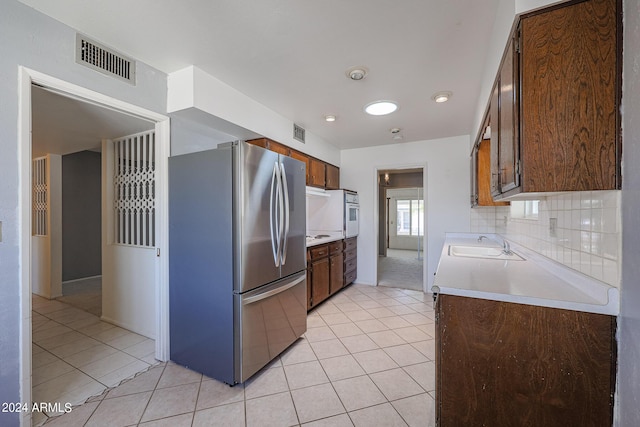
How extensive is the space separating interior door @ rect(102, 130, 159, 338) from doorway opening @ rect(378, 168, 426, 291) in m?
3.43

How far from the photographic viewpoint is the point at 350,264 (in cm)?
432

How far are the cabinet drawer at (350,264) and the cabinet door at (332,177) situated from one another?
48.0 inches

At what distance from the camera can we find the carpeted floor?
179 inches

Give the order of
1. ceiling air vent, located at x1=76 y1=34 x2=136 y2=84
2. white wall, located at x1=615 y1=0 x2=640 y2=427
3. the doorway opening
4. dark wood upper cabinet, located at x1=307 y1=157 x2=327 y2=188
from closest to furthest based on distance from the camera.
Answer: white wall, located at x1=615 y1=0 x2=640 y2=427 < ceiling air vent, located at x1=76 y1=34 x2=136 y2=84 < dark wood upper cabinet, located at x1=307 y1=157 x2=327 y2=188 < the doorway opening

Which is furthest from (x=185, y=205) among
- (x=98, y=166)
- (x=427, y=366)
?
(x=98, y=166)

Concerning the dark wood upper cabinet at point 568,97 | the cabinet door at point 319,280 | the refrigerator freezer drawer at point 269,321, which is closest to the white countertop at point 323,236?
the cabinet door at point 319,280

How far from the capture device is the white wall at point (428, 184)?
→ 3.90 meters

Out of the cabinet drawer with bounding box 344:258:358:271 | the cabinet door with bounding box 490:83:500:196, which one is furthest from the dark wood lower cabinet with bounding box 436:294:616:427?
the cabinet drawer with bounding box 344:258:358:271

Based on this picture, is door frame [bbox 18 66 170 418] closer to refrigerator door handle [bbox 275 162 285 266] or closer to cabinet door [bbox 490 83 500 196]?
refrigerator door handle [bbox 275 162 285 266]

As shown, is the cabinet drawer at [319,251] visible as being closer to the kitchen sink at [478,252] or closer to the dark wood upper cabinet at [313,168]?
the dark wood upper cabinet at [313,168]

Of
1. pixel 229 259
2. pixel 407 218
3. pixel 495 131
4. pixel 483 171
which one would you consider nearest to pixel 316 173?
pixel 483 171

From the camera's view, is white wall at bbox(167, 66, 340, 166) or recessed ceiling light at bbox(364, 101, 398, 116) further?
recessed ceiling light at bbox(364, 101, 398, 116)

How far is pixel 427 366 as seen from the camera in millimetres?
2111

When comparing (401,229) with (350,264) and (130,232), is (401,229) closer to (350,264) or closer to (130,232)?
(350,264)
